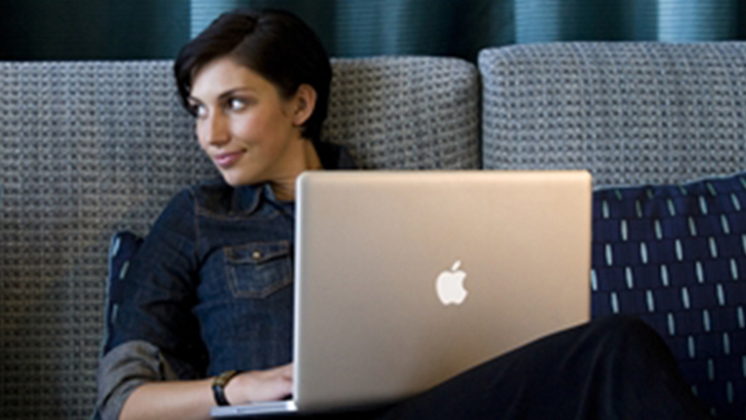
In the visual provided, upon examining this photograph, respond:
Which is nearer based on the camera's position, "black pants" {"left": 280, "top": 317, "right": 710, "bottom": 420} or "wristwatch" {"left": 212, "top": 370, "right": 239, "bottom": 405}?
"black pants" {"left": 280, "top": 317, "right": 710, "bottom": 420}

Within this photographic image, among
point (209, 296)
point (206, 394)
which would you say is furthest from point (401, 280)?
point (209, 296)

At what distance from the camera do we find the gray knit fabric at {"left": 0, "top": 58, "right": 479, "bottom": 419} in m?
1.42

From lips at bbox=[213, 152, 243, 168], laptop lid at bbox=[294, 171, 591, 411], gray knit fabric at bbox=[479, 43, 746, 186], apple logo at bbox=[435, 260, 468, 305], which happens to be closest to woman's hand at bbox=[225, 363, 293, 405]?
laptop lid at bbox=[294, 171, 591, 411]

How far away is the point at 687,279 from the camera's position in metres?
1.35

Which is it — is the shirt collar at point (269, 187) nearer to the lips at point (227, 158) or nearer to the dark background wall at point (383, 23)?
the lips at point (227, 158)

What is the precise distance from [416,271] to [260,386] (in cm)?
28

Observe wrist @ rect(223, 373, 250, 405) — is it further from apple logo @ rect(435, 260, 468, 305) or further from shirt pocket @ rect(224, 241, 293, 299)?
apple logo @ rect(435, 260, 468, 305)

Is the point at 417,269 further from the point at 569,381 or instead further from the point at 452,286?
the point at 569,381

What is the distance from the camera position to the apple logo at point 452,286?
0.96 metres

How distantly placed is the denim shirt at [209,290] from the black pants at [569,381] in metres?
0.36

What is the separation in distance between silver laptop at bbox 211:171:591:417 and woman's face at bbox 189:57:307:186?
455 mm

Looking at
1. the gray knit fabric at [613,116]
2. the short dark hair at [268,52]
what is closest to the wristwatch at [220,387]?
the short dark hair at [268,52]

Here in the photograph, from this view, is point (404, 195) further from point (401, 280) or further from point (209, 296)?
point (209, 296)

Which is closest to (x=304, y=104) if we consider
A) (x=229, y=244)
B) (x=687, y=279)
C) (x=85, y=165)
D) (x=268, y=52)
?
(x=268, y=52)
